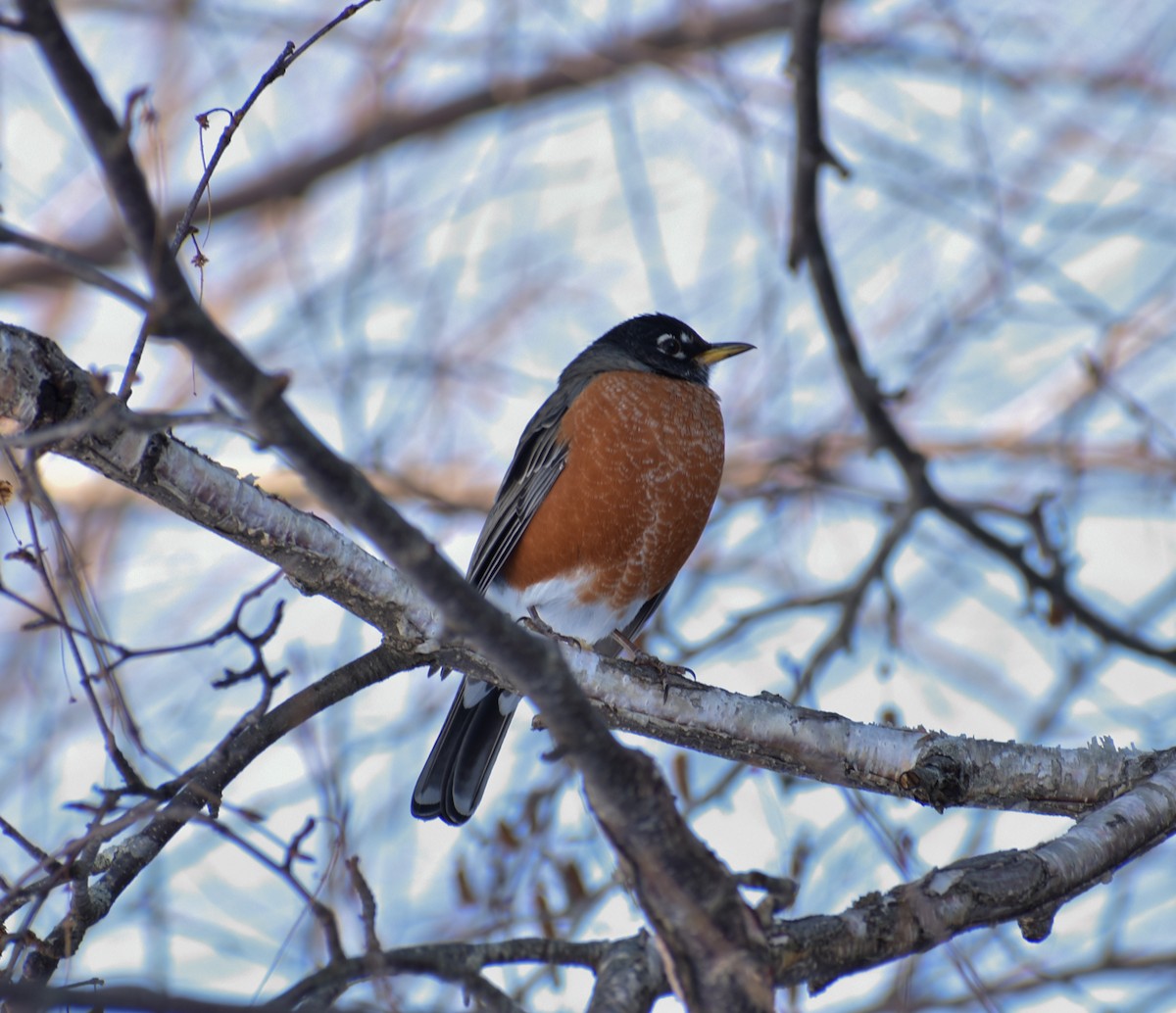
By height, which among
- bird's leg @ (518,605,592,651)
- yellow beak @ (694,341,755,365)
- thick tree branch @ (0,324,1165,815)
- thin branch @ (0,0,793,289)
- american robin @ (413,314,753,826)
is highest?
thin branch @ (0,0,793,289)

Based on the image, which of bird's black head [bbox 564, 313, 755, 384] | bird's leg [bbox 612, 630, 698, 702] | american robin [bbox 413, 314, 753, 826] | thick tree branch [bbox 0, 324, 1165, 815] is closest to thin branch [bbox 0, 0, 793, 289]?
bird's black head [bbox 564, 313, 755, 384]

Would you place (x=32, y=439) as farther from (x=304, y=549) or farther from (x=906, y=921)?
(x=906, y=921)

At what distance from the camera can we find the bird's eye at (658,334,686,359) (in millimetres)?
5941

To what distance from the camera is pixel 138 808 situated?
2064 millimetres

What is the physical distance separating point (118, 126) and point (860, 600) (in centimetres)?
430

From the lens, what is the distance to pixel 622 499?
16.2 feet

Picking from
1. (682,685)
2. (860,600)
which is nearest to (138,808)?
(682,685)

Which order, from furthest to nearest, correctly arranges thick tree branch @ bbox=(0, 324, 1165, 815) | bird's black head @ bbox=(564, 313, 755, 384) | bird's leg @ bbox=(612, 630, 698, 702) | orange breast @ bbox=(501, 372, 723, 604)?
bird's black head @ bbox=(564, 313, 755, 384)
orange breast @ bbox=(501, 372, 723, 604)
bird's leg @ bbox=(612, 630, 698, 702)
thick tree branch @ bbox=(0, 324, 1165, 815)

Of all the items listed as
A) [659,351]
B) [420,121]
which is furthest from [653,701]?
[420,121]

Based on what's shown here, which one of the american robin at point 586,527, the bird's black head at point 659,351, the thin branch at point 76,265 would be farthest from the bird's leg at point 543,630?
the thin branch at point 76,265

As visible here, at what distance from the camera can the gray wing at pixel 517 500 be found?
4988 mm

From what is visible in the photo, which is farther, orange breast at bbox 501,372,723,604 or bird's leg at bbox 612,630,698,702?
orange breast at bbox 501,372,723,604

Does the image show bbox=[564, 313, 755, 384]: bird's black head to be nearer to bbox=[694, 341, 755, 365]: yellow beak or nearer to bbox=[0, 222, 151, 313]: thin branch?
bbox=[694, 341, 755, 365]: yellow beak

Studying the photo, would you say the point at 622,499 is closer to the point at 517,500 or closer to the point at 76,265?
the point at 517,500
